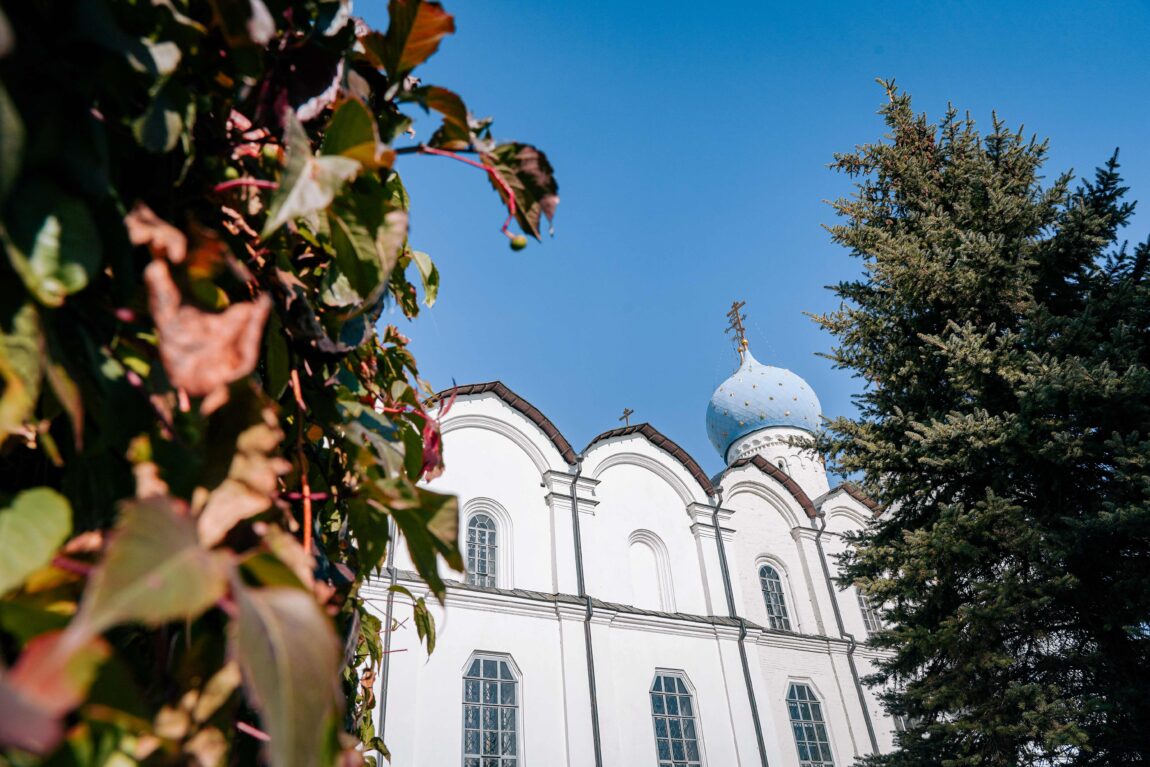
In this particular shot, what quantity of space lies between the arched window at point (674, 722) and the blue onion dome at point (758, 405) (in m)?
14.3

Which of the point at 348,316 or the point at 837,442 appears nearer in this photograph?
the point at 348,316

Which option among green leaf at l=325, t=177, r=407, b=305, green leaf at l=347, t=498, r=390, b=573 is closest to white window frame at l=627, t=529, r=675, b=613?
green leaf at l=347, t=498, r=390, b=573

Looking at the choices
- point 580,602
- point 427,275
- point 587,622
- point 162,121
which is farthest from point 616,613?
point 162,121

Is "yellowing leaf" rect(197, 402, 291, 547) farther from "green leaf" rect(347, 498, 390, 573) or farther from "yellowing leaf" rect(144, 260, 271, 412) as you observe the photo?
"green leaf" rect(347, 498, 390, 573)

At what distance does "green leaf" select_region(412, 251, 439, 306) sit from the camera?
64.6 inches

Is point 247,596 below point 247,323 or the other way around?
below

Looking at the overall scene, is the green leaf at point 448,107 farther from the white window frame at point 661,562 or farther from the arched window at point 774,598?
the arched window at point 774,598

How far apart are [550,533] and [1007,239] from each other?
8.82 metres

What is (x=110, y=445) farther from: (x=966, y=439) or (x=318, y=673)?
(x=966, y=439)

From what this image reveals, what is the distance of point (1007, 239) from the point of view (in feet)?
29.8

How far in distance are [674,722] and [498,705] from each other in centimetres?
337

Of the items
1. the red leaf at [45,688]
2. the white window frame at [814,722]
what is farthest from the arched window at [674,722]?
the red leaf at [45,688]

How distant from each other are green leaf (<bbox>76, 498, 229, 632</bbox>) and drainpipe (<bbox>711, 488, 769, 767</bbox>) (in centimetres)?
1389

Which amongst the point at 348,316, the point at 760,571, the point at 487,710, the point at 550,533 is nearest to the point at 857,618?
the point at 760,571
